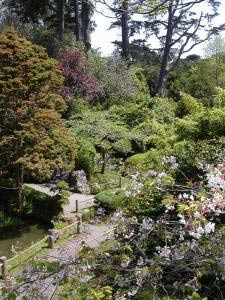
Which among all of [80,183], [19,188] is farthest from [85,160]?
[19,188]

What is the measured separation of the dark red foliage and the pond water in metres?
7.90

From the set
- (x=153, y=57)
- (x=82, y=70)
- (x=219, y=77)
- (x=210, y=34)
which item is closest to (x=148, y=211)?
(x=82, y=70)

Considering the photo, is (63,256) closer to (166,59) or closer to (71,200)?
(71,200)

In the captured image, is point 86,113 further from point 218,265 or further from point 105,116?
point 218,265

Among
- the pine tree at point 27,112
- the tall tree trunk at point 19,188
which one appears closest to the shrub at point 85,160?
the pine tree at point 27,112

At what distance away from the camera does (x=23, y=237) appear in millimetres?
12016

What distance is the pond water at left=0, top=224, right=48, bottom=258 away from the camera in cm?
1134

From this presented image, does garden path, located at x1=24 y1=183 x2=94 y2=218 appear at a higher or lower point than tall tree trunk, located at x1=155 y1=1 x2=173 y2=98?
lower

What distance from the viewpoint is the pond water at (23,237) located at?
37.2 feet

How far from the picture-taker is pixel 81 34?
86.5 feet

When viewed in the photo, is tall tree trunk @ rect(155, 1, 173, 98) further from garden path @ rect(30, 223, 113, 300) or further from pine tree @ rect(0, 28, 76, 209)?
garden path @ rect(30, 223, 113, 300)

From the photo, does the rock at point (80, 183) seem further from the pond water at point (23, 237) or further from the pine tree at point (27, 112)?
the pond water at point (23, 237)

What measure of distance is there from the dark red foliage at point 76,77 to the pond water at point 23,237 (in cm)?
790

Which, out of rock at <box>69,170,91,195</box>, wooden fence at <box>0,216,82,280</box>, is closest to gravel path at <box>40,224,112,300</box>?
wooden fence at <box>0,216,82,280</box>
